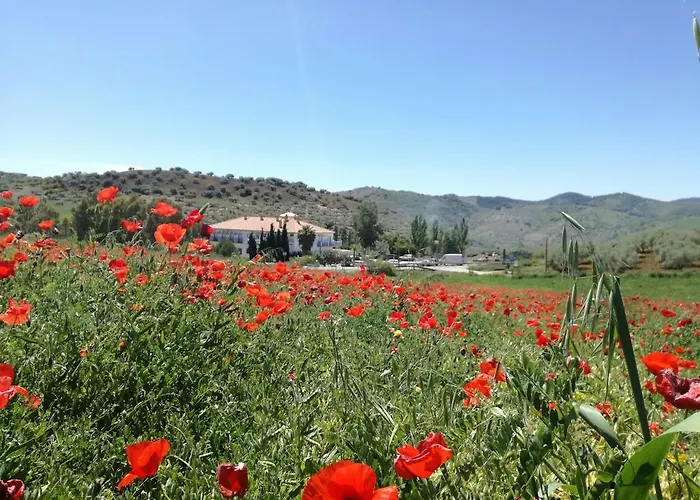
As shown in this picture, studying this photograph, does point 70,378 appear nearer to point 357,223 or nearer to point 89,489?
point 89,489

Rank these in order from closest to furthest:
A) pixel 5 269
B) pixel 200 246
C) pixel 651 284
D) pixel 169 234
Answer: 1. pixel 5 269
2. pixel 169 234
3. pixel 200 246
4. pixel 651 284

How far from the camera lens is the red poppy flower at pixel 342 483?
0.96 m

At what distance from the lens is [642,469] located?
3.26 feet

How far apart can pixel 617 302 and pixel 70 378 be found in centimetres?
230

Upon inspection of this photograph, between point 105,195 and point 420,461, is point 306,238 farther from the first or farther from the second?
point 420,461

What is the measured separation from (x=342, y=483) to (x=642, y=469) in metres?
0.57

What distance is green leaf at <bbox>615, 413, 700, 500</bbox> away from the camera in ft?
3.14

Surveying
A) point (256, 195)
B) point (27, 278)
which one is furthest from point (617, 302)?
point (256, 195)

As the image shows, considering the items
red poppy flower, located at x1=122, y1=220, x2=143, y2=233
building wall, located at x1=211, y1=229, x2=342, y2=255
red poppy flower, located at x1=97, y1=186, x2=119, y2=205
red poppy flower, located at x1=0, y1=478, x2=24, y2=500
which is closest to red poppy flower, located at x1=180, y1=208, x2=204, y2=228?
red poppy flower, located at x1=122, y1=220, x2=143, y2=233

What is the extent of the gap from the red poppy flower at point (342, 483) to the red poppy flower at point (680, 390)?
2.42 ft

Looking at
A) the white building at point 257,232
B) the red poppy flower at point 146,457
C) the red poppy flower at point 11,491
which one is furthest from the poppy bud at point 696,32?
the white building at point 257,232

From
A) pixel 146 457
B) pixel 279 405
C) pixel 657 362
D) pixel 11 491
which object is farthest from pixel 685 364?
pixel 11 491

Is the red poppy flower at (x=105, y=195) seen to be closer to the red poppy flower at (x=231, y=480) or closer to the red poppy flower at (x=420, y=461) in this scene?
the red poppy flower at (x=231, y=480)

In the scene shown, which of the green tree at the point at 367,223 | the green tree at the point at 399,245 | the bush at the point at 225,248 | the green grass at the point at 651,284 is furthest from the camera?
the green tree at the point at 367,223
